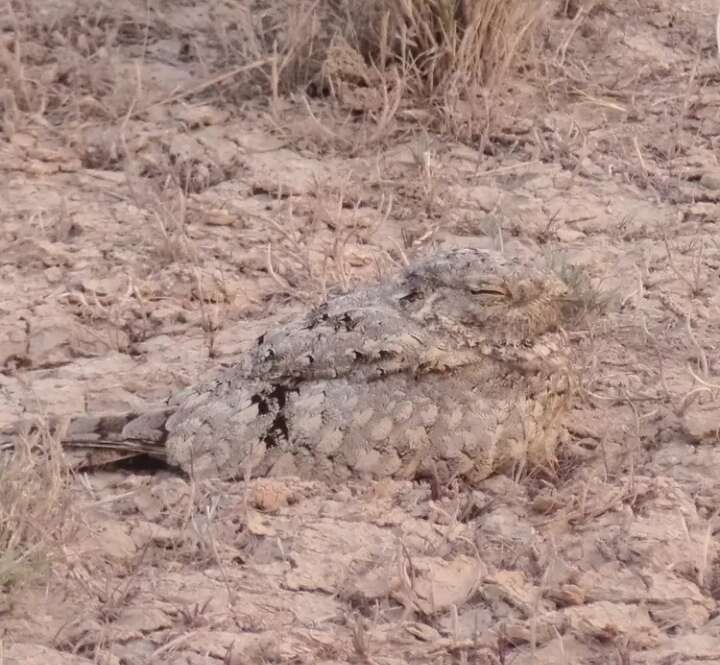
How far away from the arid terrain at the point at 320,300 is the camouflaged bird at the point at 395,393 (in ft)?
0.23

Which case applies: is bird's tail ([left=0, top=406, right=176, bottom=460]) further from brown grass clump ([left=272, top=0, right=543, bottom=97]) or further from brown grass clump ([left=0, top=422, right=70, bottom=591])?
brown grass clump ([left=272, top=0, right=543, bottom=97])

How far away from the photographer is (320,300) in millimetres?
4027

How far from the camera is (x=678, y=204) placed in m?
4.55

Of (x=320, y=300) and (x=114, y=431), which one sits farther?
(x=320, y=300)

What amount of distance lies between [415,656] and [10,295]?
201 cm

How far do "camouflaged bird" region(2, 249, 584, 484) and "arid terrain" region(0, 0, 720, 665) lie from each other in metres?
0.07

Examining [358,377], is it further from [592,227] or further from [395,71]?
[395,71]

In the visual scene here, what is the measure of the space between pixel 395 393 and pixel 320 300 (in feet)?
3.27

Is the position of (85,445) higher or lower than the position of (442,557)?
lower

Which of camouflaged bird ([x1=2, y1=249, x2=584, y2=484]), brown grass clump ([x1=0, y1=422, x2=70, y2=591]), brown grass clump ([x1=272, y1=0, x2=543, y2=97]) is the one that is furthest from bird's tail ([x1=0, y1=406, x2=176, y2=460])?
brown grass clump ([x1=272, y1=0, x2=543, y2=97])

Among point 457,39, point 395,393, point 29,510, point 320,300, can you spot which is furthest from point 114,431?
point 457,39

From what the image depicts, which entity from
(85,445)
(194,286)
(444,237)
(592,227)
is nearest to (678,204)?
(592,227)

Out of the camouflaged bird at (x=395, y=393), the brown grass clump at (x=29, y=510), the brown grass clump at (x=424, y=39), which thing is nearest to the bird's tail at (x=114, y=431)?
the camouflaged bird at (x=395, y=393)

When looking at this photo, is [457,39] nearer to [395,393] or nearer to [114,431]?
[395,393]
